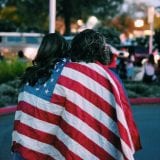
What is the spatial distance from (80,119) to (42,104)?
0.92 ft

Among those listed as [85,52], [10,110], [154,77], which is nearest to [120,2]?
[154,77]

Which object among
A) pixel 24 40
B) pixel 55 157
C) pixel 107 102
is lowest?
pixel 24 40

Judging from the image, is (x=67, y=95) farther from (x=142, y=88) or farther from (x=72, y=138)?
(x=142, y=88)

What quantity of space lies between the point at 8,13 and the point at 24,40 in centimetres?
2142

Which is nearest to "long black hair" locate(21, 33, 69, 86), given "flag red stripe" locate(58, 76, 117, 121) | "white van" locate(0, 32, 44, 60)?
"flag red stripe" locate(58, 76, 117, 121)

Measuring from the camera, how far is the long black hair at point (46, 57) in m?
4.32

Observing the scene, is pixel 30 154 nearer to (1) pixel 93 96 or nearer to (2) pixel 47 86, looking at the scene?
(2) pixel 47 86

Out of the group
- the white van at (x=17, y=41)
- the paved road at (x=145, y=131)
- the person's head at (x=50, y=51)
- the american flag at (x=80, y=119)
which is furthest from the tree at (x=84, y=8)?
the american flag at (x=80, y=119)

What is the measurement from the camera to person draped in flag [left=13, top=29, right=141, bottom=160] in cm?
416

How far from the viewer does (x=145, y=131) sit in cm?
1191

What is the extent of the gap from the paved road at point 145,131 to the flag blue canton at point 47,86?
4813 mm

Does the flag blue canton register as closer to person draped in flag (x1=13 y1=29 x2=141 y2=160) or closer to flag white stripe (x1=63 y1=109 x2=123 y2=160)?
person draped in flag (x1=13 y1=29 x2=141 y2=160)

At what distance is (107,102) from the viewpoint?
4176 millimetres

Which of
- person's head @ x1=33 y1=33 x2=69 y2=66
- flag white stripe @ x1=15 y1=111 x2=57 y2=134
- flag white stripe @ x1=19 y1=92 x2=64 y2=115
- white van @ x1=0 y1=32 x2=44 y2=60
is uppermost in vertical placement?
person's head @ x1=33 y1=33 x2=69 y2=66
